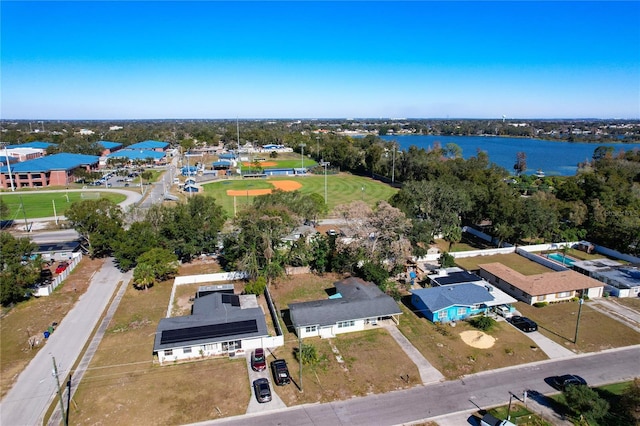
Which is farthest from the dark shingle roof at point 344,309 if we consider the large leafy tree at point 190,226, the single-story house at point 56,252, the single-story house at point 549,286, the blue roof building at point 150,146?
the blue roof building at point 150,146

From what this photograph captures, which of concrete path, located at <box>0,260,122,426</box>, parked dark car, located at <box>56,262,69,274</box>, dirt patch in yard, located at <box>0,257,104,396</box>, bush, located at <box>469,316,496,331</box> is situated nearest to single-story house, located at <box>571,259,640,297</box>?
bush, located at <box>469,316,496,331</box>

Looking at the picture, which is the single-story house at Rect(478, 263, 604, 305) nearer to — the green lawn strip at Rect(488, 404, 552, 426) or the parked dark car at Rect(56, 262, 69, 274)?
the green lawn strip at Rect(488, 404, 552, 426)

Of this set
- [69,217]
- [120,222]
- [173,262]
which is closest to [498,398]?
[173,262]

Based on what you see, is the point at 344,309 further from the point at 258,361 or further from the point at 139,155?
the point at 139,155

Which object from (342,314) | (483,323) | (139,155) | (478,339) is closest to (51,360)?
(342,314)

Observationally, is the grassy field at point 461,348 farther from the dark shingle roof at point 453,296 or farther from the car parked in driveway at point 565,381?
the car parked in driveway at point 565,381

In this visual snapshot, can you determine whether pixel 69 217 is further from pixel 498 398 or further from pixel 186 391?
pixel 498 398
